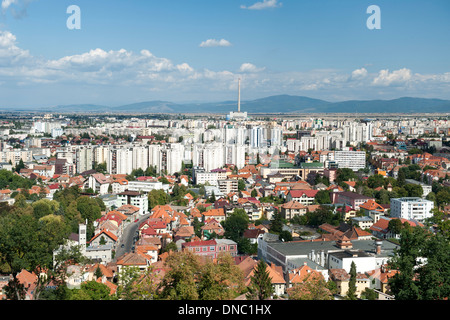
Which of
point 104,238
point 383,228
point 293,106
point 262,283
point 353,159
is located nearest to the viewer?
point 262,283

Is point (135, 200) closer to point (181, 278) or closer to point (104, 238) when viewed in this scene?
point (104, 238)

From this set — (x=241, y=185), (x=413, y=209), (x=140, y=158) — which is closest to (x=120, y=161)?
(x=140, y=158)

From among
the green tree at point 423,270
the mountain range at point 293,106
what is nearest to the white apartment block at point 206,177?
the green tree at point 423,270

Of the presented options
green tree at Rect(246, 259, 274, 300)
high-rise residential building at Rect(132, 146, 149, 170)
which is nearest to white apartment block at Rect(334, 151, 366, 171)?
high-rise residential building at Rect(132, 146, 149, 170)

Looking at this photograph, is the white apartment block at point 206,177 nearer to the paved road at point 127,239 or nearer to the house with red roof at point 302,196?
the house with red roof at point 302,196
